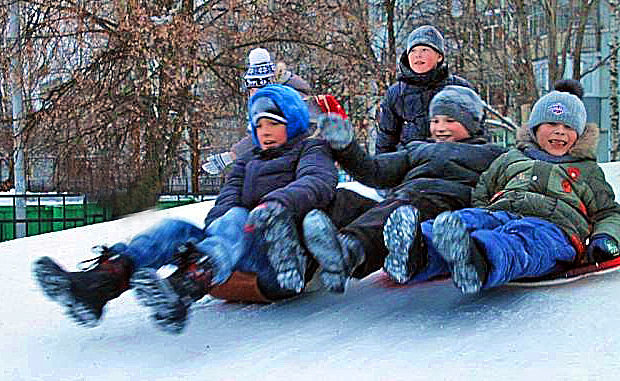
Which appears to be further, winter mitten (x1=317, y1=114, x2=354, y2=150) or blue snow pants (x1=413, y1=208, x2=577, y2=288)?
winter mitten (x1=317, y1=114, x2=354, y2=150)

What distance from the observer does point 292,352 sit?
2707 mm

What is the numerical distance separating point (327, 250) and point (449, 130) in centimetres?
130

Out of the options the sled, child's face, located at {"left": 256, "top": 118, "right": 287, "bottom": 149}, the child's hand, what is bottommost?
the sled

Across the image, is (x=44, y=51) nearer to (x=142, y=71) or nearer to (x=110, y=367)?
(x=142, y=71)

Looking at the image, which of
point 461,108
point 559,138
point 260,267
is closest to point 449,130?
point 461,108

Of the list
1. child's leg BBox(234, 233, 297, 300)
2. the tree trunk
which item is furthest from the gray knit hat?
the tree trunk

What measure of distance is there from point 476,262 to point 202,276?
849 mm

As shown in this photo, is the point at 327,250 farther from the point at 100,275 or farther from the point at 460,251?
the point at 100,275

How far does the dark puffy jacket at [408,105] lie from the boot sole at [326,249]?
2089 millimetres

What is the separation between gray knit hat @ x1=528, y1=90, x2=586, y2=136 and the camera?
11.8 ft

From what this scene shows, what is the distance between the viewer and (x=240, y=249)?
9.44 ft

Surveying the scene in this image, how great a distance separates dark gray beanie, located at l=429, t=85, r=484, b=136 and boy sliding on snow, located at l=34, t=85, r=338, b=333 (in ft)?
2.16

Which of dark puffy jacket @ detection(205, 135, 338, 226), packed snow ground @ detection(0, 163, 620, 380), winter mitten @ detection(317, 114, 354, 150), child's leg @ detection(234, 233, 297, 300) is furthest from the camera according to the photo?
winter mitten @ detection(317, 114, 354, 150)

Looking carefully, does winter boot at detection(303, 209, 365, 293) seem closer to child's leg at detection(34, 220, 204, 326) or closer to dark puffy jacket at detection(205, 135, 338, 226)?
dark puffy jacket at detection(205, 135, 338, 226)
